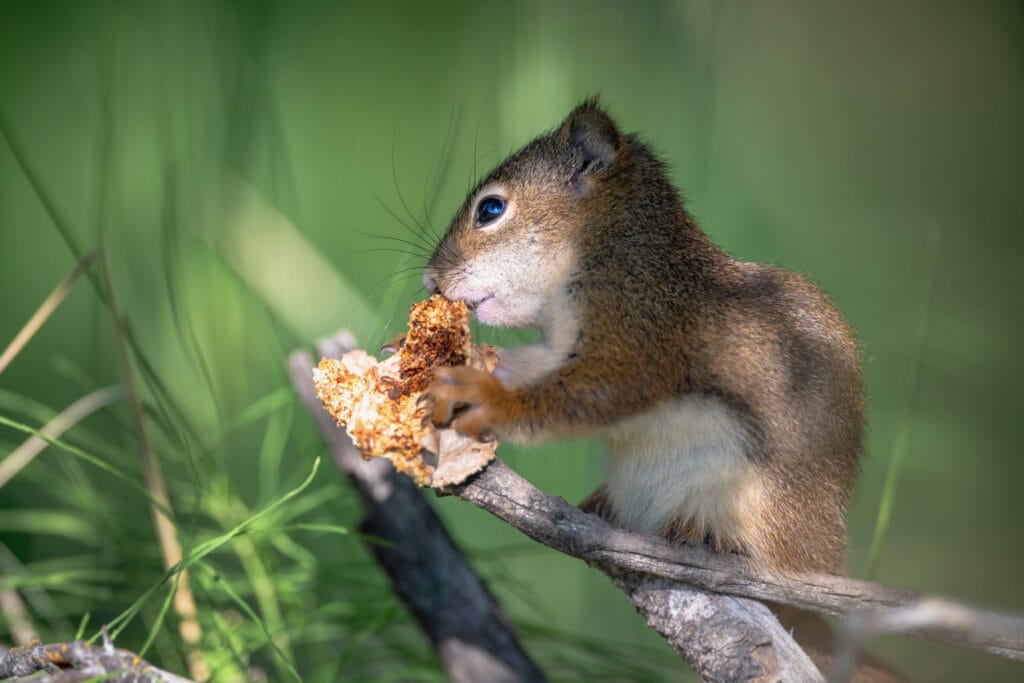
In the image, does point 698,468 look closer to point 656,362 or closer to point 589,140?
point 656,362

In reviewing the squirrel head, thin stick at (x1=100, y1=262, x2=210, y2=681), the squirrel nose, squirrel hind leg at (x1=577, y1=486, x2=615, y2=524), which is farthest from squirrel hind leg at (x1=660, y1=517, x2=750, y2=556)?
thin stick at (x1=100, y1=262, x2=210, y2=681)

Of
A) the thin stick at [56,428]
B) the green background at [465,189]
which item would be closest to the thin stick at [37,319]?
the thin stick at [56,428]

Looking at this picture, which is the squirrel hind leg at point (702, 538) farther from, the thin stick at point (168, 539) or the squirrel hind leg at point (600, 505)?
the thin stick at point (168, 539)

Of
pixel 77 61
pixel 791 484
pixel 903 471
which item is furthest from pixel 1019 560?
pixel 77 61

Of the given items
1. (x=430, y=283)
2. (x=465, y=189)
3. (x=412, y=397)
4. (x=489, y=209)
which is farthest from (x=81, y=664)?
(x=465, y=189)

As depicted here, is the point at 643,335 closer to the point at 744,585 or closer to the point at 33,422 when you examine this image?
the point at 744,585
